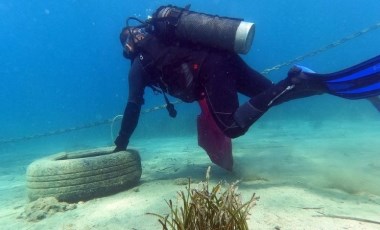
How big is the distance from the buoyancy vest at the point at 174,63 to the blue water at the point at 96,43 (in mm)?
71530

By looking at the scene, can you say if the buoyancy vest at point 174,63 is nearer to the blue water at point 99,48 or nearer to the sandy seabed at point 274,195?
the sandy seabed at point 274,195

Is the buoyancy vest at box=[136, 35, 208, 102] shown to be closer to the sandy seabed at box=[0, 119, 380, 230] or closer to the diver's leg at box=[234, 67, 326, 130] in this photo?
the diver's leg at box=[234, 67, 326, 130]

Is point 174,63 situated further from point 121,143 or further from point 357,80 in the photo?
point 357,80

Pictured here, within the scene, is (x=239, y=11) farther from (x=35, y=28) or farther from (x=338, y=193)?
(x=338, y=193)

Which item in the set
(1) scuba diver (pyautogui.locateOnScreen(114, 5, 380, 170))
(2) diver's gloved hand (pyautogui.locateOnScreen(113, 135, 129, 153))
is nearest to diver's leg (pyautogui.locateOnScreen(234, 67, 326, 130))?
(1) scuba diver (pyautogui.locateOnScreen(114, 5, 380, 170))

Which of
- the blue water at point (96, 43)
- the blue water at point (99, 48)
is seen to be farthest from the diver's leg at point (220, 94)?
the blue water at point (96, 43)

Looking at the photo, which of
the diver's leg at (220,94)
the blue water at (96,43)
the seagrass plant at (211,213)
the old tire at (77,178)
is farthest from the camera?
the blue water at (96,43)

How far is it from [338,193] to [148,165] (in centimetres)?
493

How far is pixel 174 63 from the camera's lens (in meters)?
→ 4.77

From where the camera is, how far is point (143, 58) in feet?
16.1

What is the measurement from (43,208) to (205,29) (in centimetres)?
349

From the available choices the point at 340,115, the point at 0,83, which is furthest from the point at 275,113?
the point at 0,83

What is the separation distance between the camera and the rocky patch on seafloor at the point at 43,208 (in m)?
4.38

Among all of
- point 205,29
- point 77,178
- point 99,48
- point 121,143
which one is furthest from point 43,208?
point 99,48
